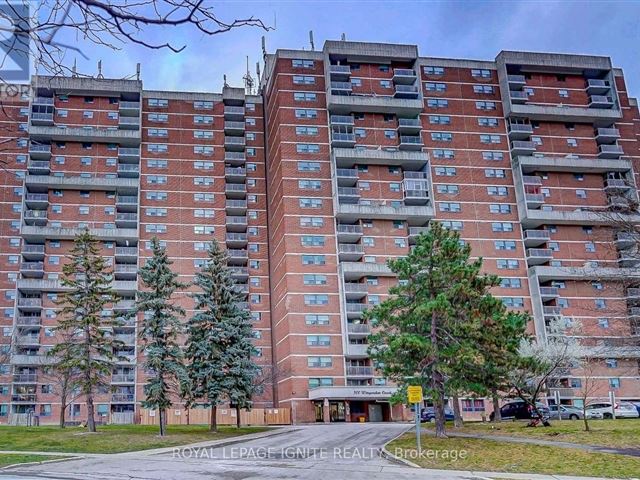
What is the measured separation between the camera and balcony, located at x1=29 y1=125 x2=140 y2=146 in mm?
74375

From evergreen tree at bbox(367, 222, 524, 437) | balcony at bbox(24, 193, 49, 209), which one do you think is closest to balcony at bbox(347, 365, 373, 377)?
evergreen tree at bbox(367, 222, 524, 437)

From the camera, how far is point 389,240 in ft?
228

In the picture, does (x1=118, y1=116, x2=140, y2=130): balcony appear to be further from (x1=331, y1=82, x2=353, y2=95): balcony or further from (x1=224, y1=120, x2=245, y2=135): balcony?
(x1=331, y1=82, x2=353, y2=95): balcony

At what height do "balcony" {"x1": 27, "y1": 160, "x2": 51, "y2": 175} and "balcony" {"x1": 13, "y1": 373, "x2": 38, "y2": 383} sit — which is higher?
"balcony" {"x1": 27, "y1": 160, "x2": 51, "y2": 175}

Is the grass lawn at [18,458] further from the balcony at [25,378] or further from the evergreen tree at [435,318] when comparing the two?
the balcony at [25,378]

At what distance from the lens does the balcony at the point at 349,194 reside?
6962 centimetres

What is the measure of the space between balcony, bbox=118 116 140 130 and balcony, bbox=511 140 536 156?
151ft

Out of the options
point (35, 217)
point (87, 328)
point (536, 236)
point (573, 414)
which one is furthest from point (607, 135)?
→ point (35, 217)

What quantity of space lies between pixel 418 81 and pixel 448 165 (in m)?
10.9

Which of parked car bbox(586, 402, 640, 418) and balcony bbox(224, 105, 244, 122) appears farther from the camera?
balcony bbox(224, 105, 244, 122)

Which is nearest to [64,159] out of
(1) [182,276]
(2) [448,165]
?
(1) [182,276]

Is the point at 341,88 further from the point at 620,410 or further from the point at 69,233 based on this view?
the point at 620,410

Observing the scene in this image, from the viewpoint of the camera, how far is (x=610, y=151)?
76.2 meters

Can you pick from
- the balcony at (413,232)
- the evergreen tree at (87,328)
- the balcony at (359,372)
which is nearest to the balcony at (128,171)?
the balcony at (413,232)
